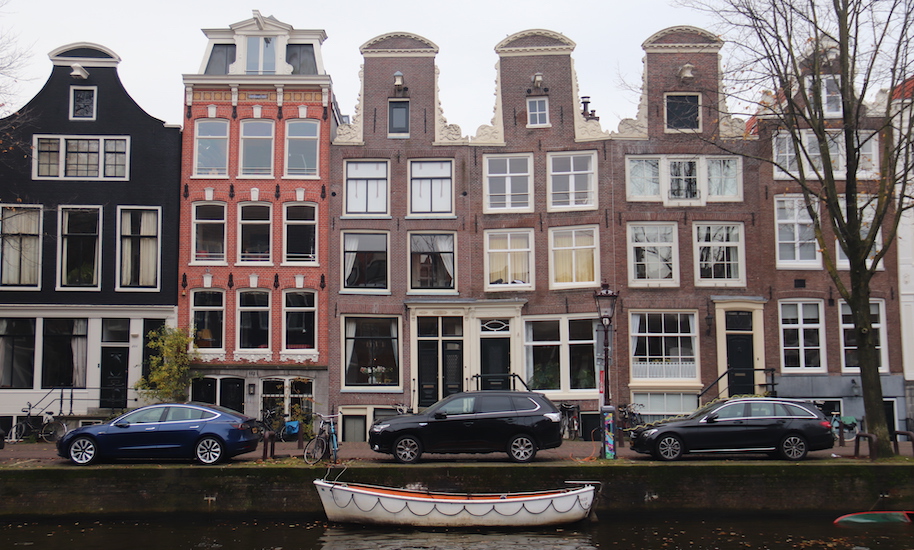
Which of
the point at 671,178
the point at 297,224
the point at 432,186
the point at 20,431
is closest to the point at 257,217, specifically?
the point at 297,224

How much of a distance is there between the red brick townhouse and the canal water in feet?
29.1

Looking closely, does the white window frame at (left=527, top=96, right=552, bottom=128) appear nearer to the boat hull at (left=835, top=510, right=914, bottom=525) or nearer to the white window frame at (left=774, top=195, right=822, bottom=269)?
the white window frame at (left=774, top=195, right=822, bottom=269)

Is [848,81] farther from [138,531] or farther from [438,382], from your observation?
[138,531]

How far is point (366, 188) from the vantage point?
28094 millimetres

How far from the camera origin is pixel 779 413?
63.8 feet

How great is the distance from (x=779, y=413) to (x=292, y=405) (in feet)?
48.4

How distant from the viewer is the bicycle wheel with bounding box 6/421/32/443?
24734mm

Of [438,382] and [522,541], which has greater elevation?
[438,382]

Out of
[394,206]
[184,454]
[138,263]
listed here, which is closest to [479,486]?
[184,454]

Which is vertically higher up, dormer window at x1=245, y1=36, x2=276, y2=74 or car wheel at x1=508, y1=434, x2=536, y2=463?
dormer window at x1=245, y1=36, x2=276, y2=74

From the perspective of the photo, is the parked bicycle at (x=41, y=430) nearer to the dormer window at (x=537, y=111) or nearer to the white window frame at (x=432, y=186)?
the white window frame at (x=432, y=186)

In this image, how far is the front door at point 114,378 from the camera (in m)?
26.5

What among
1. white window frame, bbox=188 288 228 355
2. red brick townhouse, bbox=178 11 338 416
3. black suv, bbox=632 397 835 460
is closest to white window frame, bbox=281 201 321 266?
red brick townhouse, bbox=178 11 338 416

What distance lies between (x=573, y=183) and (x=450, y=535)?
558 inches
